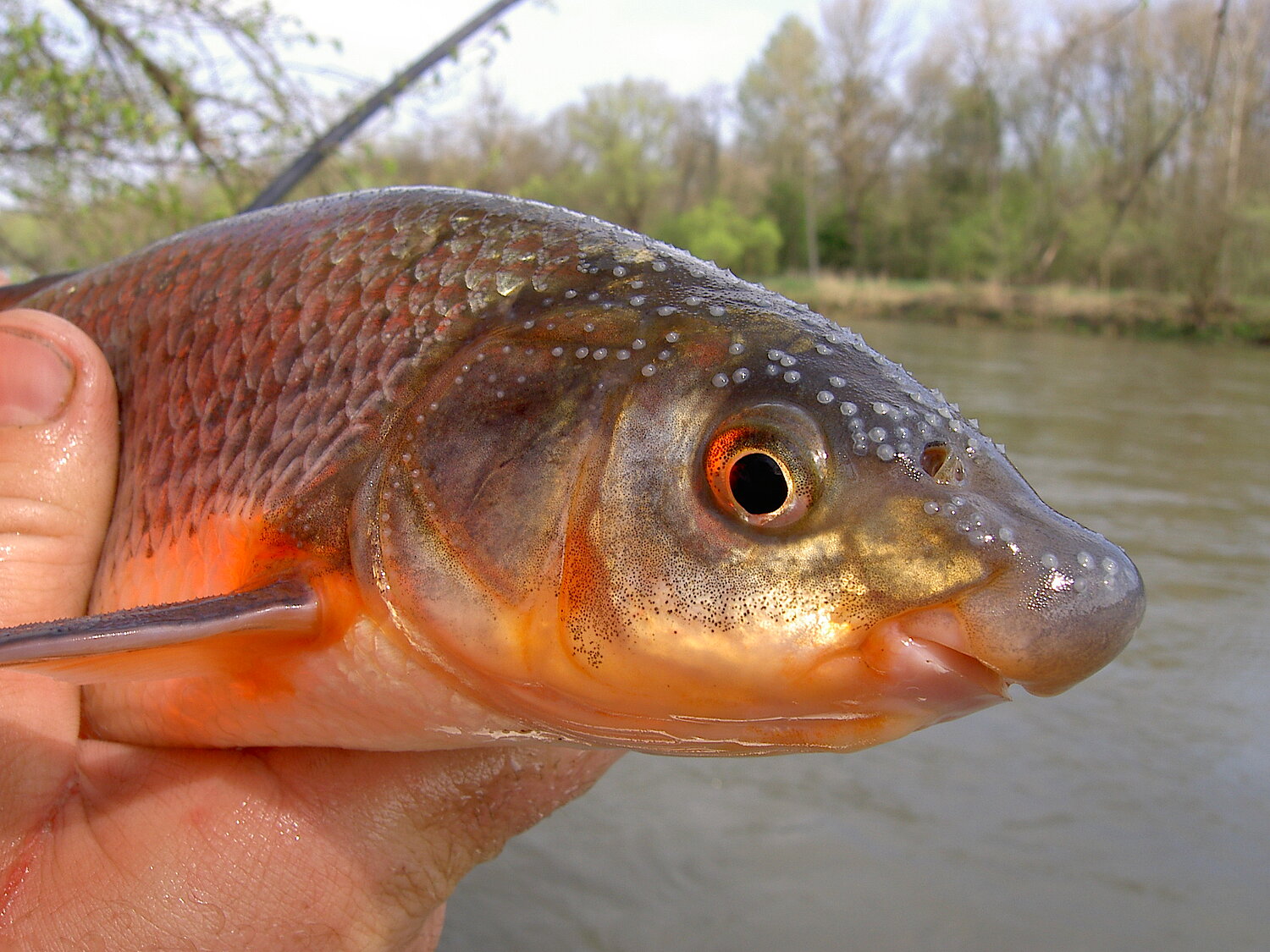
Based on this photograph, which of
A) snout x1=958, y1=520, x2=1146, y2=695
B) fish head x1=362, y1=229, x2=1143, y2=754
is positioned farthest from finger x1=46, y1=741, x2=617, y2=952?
snout x1=958, y1=520, x2=1146, y2=695

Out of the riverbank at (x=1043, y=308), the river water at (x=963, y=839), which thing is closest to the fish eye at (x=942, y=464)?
the river water at (x=963, y=839)

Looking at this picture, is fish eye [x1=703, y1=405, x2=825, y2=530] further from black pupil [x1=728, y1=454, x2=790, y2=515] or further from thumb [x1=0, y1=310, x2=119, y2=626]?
thumb [x1=0, y1=310, x2=119, y2=626]

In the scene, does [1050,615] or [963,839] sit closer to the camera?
[1050,615]

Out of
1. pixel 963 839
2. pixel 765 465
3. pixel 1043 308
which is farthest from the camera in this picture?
pixel 1043 308

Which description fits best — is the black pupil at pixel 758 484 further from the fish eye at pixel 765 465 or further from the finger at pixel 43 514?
the finger at pixel 43 514

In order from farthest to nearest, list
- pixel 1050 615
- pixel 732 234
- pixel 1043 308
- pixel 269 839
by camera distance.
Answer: pixel 732 234 → pixel 1043 308 → pixel 269 839 → pixel 1050 615

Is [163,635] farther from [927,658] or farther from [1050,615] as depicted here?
[1050,615]

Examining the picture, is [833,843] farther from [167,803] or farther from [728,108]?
[728,108]

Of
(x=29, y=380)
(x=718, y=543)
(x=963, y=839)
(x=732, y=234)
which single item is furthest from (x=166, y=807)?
(x=732, y=234)
